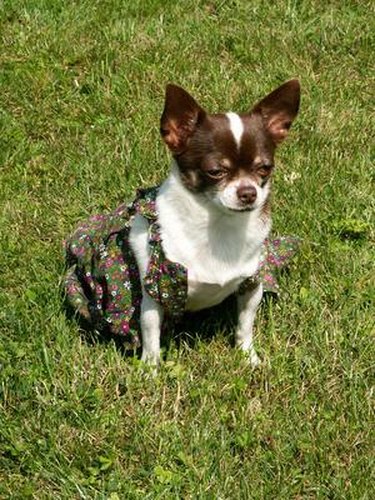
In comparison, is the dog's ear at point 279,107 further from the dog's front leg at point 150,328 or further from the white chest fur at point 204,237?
the dog's front leg at point 150,328

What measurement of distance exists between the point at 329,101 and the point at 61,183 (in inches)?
71.8

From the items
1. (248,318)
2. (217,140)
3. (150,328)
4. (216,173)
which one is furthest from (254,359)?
(217,140)

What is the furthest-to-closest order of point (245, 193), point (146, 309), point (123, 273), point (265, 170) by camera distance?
point (123, 273)
point (146, 309)
point (265, 170)
point (245, 193)

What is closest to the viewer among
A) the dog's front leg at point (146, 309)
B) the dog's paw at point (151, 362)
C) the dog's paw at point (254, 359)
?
the dog's front leg at point (146, 309)

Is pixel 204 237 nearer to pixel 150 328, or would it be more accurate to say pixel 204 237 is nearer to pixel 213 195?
pixel 213 195

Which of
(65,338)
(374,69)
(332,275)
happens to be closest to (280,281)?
(332,275)

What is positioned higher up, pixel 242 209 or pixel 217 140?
pixel 217 140

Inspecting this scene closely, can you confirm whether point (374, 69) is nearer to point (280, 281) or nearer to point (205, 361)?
point (280, 281)

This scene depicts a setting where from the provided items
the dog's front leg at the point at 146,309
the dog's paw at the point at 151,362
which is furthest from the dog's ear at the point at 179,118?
the dog's paw at the point at 151,362

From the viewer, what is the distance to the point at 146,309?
355 cm

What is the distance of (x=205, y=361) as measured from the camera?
12.2 ft

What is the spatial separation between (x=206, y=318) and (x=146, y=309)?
1.65 ft

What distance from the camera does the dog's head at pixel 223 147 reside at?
3.21 metres

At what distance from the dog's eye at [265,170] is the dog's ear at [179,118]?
0.29 m
